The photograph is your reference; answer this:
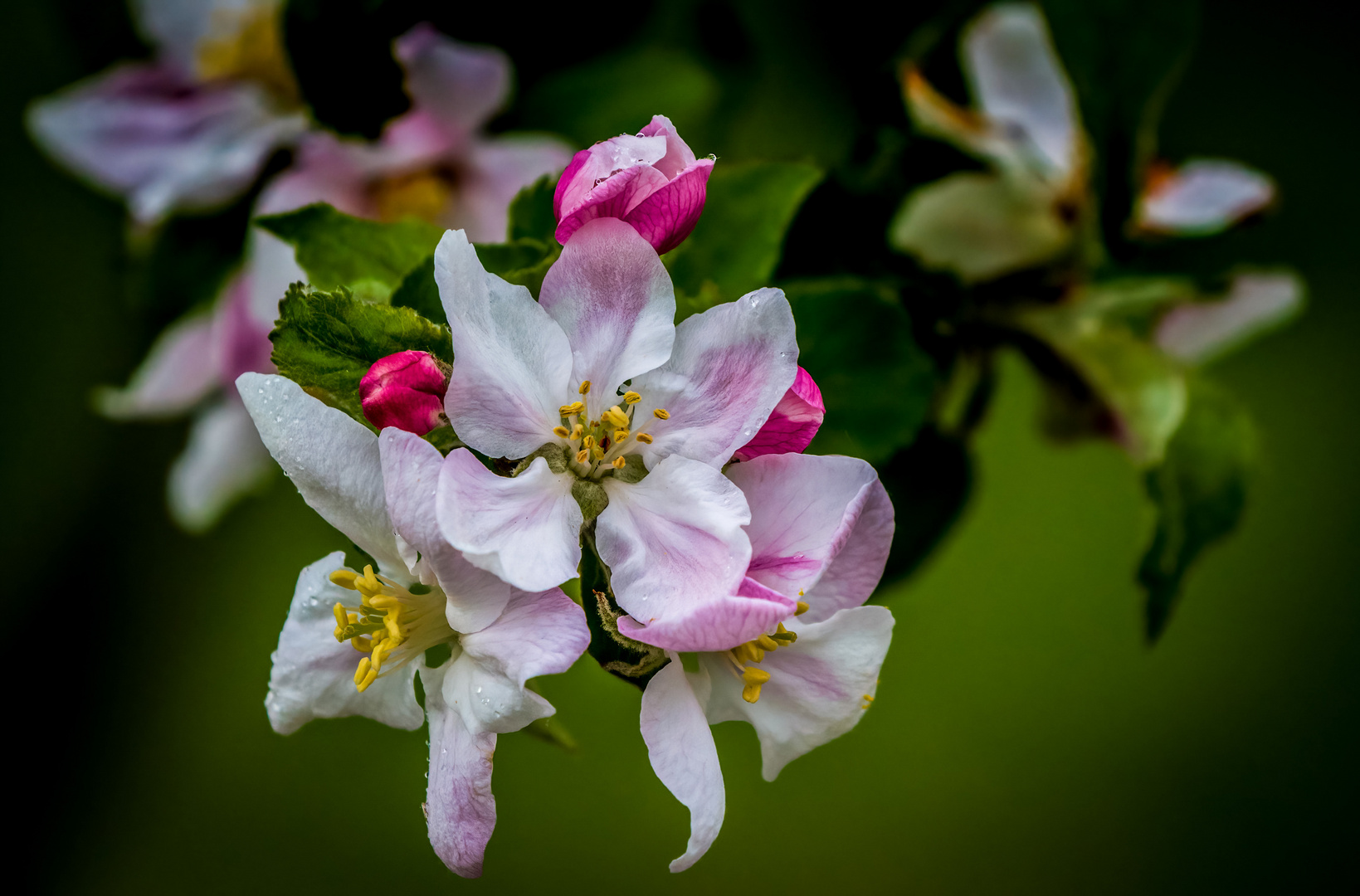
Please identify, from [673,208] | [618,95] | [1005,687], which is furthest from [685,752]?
[1005,687]

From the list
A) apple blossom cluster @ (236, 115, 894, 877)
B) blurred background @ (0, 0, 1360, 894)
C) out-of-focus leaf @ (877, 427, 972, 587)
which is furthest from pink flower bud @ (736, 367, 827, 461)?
blurred background @ (0, 0, 1360, 894)

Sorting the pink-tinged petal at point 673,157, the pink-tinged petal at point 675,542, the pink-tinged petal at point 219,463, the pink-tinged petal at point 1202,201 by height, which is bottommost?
the pink-tinged petal at point 219,463

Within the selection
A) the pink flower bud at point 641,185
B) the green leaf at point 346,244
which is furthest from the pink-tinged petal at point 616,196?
the green leaf at point 346,244

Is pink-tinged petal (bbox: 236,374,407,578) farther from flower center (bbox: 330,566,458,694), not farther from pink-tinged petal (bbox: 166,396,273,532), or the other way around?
pink-tinged petal (bbox: 166,396,273,532)

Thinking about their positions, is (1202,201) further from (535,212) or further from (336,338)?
(336,338)

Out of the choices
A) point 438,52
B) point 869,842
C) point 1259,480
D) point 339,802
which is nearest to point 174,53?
point 438,52

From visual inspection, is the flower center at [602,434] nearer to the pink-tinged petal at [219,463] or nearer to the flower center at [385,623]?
the flower center at [385,623]
